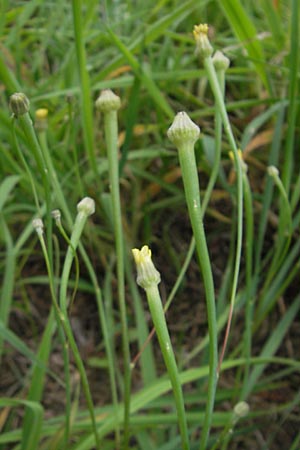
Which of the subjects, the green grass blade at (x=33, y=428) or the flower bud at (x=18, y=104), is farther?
the green grass blade at (x=33, y=428)

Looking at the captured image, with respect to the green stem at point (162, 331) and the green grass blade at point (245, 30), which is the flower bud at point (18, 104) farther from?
the green grass blade at point (245, 30)

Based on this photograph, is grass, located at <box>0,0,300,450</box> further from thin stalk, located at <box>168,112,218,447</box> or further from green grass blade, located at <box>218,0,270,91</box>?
thin stalk, located at <box>168,112,218,447</box>

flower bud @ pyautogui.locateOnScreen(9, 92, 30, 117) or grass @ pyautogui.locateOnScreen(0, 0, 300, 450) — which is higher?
flower bud @ pyautogui.locateOnScreen(9, 92, 30, 117)

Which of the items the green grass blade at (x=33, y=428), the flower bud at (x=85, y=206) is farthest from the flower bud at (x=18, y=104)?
the green grass blade at (x=33, y=428)

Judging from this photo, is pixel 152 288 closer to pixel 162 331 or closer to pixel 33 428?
pixel 162 331

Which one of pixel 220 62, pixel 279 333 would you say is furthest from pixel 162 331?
pixel 279 333

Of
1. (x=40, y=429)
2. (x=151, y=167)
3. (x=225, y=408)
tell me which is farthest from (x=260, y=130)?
(x=40, y=429)

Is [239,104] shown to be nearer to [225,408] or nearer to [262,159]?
[262,159]

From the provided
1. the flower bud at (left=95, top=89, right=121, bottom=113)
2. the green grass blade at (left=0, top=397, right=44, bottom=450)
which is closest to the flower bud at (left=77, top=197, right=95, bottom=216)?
the flower bud at (left=95, top=89, right=121, bottom=113)
